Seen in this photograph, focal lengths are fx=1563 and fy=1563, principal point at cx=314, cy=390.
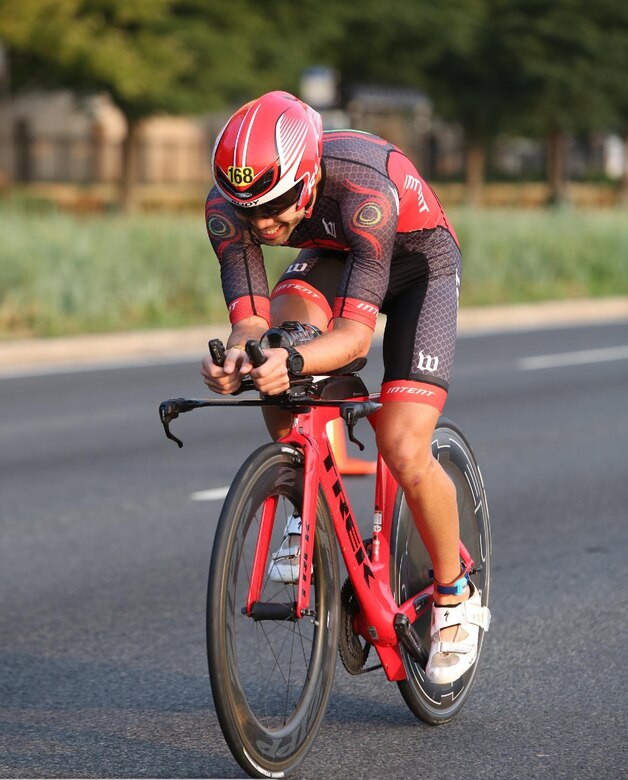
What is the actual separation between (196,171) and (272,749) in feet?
195

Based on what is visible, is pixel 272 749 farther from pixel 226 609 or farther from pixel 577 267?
pixel 577 267

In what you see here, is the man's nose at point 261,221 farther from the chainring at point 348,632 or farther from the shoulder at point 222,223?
the chainring at point 348,632

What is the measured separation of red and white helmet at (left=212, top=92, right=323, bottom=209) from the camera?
396 cm

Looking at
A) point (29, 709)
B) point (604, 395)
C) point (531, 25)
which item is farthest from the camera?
point (531, 25)

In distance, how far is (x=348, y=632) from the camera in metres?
4.47

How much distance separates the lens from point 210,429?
36.7ft

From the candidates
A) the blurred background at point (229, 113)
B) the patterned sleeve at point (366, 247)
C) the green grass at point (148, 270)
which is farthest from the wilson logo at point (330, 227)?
the green grass at point (148, 270)

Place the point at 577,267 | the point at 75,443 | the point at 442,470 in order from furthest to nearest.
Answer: the point at 577,267 < the point at 75,443 < the point at 442,470

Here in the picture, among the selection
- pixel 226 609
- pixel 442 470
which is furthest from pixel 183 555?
pixel 226 609

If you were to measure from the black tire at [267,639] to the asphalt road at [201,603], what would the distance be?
27 centimetres

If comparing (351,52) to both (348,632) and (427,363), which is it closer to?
(427,363)

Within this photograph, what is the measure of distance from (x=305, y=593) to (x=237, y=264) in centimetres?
95

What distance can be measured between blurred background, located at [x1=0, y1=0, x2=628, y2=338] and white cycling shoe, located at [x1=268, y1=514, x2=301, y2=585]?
1249 centimetres

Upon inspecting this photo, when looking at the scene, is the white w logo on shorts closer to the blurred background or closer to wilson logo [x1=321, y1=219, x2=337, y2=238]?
wilson logo [x1=321, y1=219, x2=337, y2=238]
